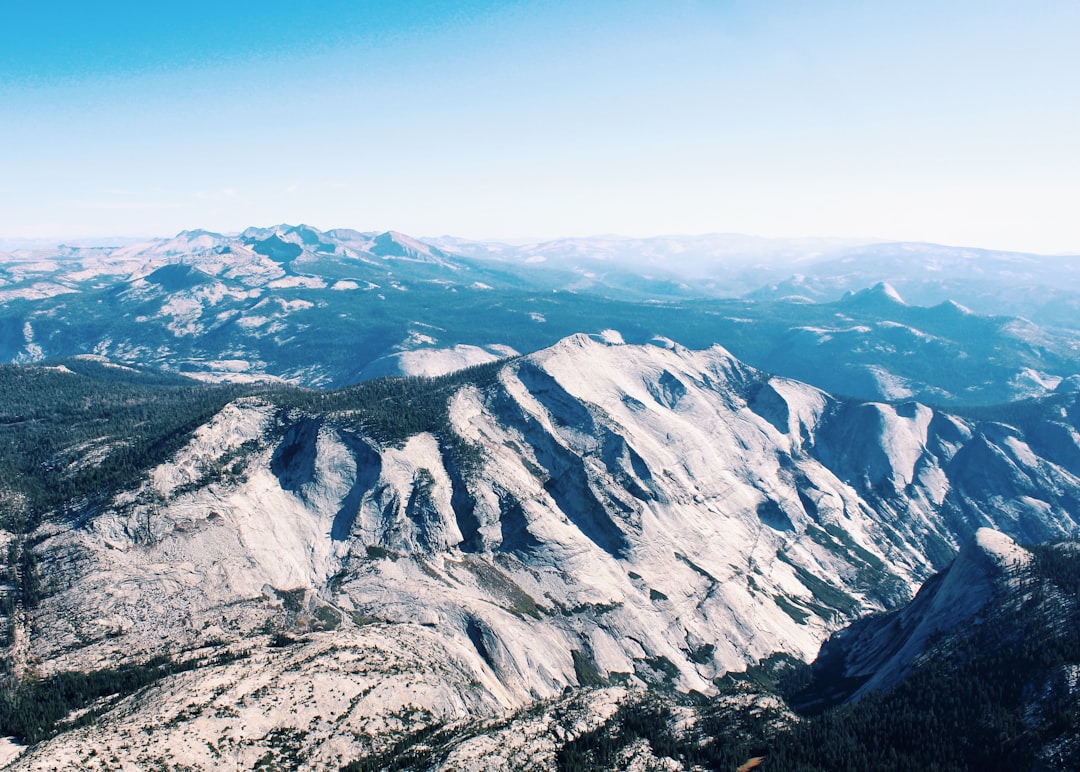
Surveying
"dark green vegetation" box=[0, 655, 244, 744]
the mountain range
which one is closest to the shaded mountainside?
the mountain range

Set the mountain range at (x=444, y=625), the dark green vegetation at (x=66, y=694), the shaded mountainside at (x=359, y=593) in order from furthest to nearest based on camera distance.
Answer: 1. the shaded mountainside at (x=359, y=593)
2. the mountain range at (x=444, y=625)
3. the dark green vegetation at (x=66, y=694)

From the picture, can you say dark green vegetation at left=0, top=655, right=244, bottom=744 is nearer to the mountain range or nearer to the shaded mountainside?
the mountain range

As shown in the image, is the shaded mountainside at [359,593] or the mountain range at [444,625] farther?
the shaded mountainside at [359,593]

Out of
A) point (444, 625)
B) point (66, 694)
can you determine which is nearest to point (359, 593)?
point (444, 625)

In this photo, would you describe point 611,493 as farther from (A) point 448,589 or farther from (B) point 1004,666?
(B) point 1004,666

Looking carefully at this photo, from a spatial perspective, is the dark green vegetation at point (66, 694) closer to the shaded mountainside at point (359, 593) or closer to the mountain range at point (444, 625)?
the mountain range at point (444, 625)

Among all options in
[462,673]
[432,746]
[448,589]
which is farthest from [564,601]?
[432,746]

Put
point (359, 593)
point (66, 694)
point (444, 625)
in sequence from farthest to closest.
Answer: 1. point (359, 593)
2. point (444, 625)
3. point (66, 694)

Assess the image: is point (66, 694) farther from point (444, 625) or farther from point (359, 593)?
A: point (444, 625)

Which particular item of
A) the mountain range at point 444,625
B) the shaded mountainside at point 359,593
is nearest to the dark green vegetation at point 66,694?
the mountain range at point 444,625

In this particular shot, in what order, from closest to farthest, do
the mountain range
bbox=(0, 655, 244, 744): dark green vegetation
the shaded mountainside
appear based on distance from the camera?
bbox=(0, 655, 244, 744): dark green vegetation, the mountain range, the shaded mountainside

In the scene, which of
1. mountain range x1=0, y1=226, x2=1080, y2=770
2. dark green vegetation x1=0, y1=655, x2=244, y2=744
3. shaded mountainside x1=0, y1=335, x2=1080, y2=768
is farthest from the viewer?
shaded mountainside x1=0, y1=335, x2=1080, y2=768
